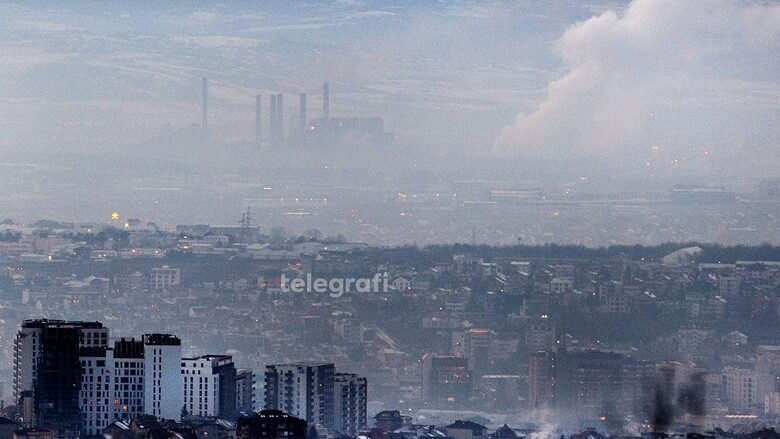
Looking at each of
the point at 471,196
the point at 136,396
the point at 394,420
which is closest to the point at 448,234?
the point at 471,196

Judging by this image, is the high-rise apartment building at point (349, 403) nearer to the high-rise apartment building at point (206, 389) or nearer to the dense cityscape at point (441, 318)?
the dense cityscape at point (441, 318)

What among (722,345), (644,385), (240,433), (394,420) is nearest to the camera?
(240,433)

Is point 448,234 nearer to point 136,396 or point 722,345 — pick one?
point 722,345

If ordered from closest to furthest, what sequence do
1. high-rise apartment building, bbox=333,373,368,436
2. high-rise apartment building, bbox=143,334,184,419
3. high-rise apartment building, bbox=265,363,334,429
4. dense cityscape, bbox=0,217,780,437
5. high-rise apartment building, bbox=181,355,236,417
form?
1. high-rise apartment building, bbox=143,334,184,419
2. high-rise apartment building, bbox=181,355,236,417
3. high-rise apartment building, bbox=265,363,334,429
4. high-rise apartment building, bbox=333,373,368,436
5. dense cityscape, bbox=0,217,780,437

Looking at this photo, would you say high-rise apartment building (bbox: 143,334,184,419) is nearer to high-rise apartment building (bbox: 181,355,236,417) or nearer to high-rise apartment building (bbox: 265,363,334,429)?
high-rise apartment building (bbox: 181,355,236,417)

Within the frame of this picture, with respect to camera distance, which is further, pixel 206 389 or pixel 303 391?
pixel 303 391

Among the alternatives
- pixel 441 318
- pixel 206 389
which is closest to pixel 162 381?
pixel 206 389

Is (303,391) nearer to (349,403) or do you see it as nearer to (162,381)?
(349,403)

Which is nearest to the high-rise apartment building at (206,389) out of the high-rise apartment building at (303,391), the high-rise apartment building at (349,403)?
the high-rise apartment building at (303,391)

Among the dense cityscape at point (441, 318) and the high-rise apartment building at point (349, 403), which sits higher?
the dense cityscape at point (441, 318)

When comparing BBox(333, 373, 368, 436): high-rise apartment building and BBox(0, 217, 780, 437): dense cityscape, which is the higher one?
BBox(0, 217, 780, 437): dense cityscape

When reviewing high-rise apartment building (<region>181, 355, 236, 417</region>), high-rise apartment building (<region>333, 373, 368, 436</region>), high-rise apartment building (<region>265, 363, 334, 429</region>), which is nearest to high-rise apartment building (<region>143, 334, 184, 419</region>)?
high-rise apartment building (<region>181, 355, 236, 417</region>)
